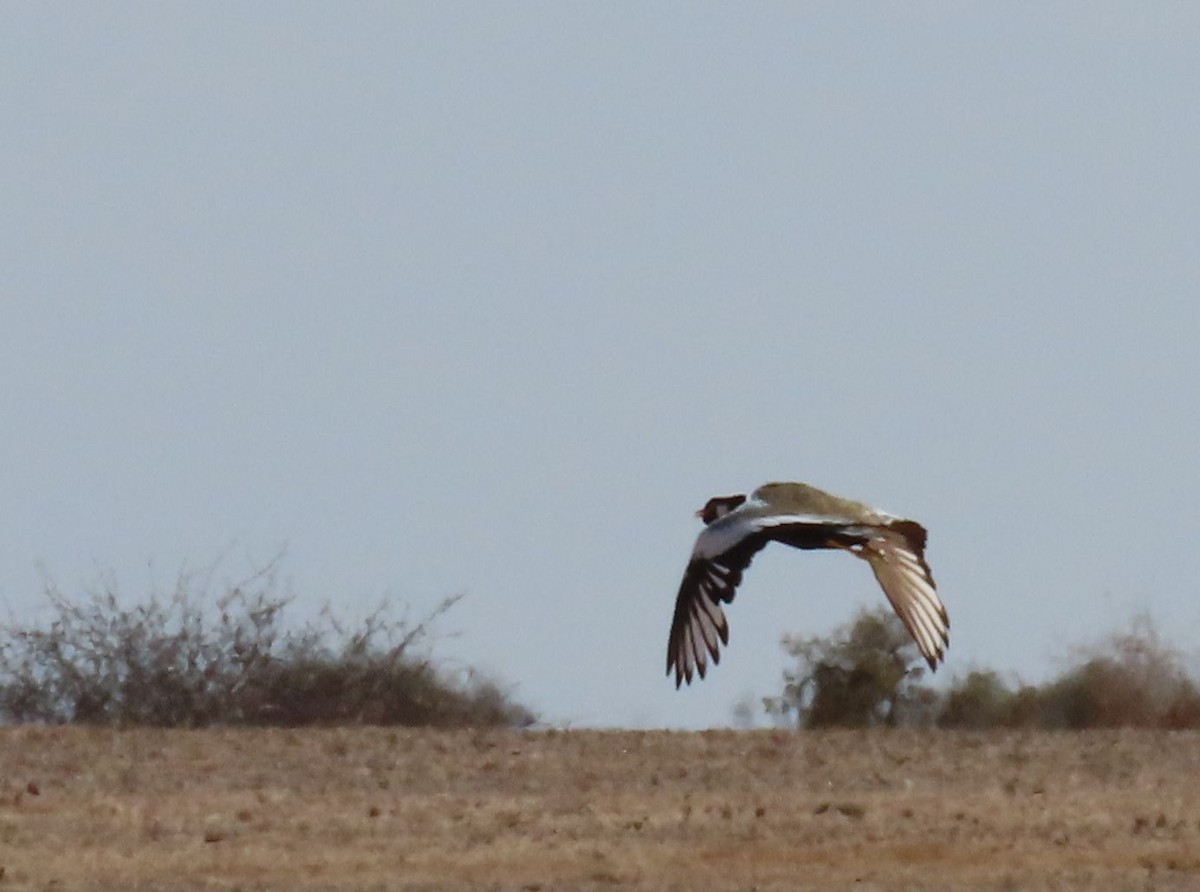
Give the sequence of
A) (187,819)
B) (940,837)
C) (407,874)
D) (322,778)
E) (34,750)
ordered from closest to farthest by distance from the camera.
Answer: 1. (407,874)
2. (940,837)
3. (187,819)
4. (322,778)
5. (34,750)

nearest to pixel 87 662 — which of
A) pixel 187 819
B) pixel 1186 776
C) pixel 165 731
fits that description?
pixel 165 731

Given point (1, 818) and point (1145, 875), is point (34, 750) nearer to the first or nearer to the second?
point (1, 818)

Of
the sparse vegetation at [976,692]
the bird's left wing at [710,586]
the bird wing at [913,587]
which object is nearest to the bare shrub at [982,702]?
the sparse vegetation at [976,692]

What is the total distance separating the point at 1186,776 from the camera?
46.0 feet

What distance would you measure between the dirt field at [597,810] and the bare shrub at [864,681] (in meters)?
2.34

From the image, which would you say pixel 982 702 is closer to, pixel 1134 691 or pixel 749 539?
pixel 1134 691

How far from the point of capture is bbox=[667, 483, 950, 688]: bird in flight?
11.3m

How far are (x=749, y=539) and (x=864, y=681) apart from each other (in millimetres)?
6692

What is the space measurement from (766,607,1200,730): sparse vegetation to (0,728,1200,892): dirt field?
5.71 feet

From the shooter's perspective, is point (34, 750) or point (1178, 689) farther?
point (1178, 689)

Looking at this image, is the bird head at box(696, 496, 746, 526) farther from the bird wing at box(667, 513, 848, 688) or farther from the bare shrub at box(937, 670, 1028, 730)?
the bare shrub at box(937, 670, 1028, 730)

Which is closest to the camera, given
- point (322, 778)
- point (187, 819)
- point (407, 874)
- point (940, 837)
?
point (407, 874)

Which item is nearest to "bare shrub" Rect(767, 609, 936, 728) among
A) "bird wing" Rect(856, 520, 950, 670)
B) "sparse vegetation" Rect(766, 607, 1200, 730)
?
"sparse vegetation" Rect(766, 607, 1200, 730)

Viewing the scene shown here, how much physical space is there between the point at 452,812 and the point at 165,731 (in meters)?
3.65
